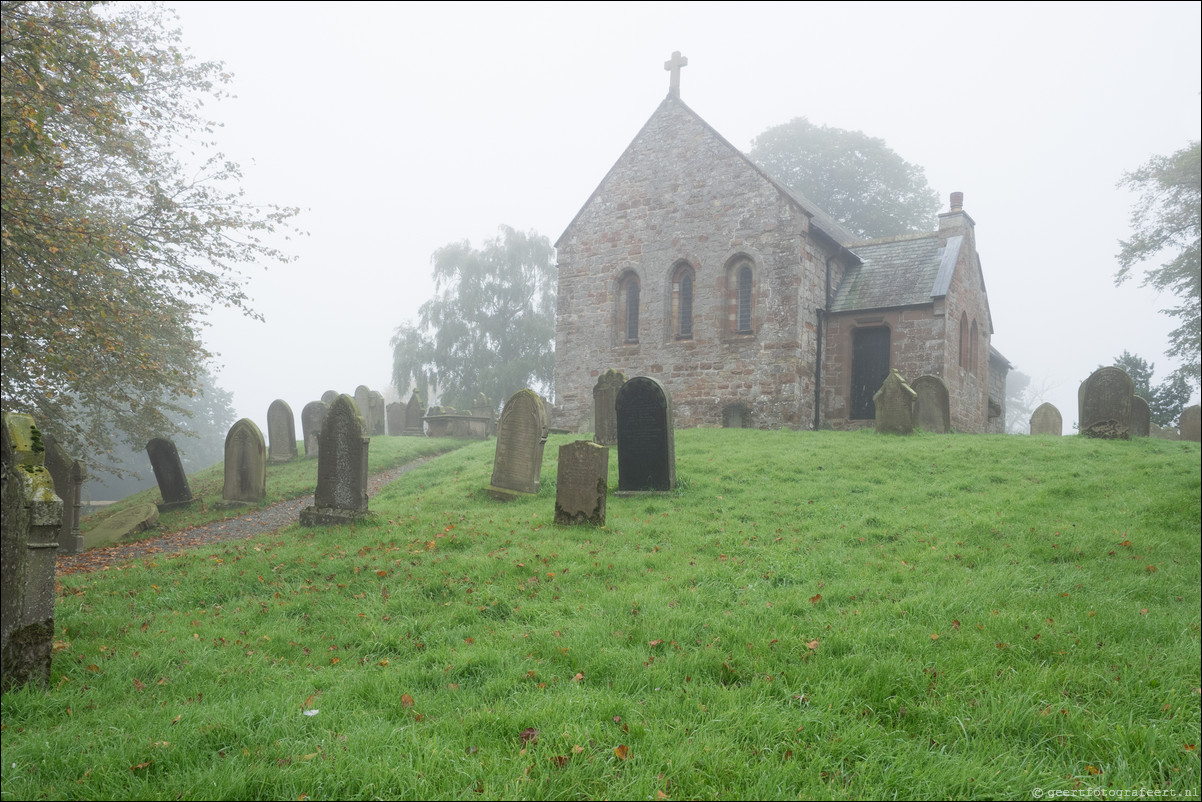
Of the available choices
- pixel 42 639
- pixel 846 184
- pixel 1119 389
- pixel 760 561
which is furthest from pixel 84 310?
pixel 846 184

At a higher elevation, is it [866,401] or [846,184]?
[846,184]

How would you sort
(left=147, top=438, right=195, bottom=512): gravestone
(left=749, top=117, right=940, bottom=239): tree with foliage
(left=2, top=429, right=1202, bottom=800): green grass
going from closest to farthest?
(left=2, top=429, right=1202, bottom=800): green grass → (left=147, top=438, right=195, bottom=512): gravestone → (left=749, top=117, right=940, bottom=239): tree with foliage

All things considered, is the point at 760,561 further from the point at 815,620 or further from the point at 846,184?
the point at 846,184

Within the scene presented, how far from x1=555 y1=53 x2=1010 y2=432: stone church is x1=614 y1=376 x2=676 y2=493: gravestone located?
9.05 m

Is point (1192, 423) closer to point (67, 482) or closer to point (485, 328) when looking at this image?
point (67, 482)

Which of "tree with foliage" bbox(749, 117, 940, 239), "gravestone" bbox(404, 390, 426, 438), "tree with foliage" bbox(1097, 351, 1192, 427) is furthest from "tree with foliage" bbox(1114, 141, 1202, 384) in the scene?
"gravestone" bbox(404, 390, 426, 438)

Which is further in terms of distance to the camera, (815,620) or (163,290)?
(163,290)

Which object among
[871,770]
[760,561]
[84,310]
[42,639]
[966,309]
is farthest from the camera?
[966,309]

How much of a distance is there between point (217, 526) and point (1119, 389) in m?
16.3

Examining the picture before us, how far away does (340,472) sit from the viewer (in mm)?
8766

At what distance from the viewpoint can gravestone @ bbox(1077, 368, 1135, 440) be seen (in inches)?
512

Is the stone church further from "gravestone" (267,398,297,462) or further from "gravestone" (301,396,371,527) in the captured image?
"gravestone" (301,396,371,527)

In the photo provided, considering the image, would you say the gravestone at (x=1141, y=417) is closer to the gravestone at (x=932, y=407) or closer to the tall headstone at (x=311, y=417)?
the gravestone at (x=932, y=407)

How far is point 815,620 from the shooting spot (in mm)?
4719
